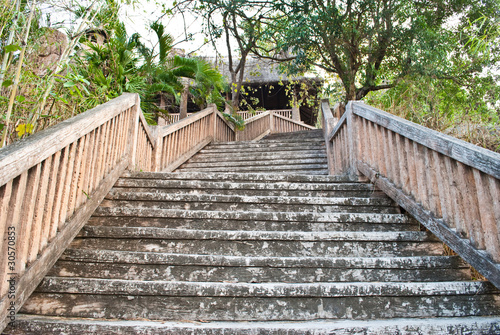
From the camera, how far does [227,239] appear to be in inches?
91.0

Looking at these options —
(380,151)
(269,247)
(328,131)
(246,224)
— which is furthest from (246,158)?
(269,247)

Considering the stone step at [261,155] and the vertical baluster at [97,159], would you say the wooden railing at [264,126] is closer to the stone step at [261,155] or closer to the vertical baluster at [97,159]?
the stone step at [261,155]

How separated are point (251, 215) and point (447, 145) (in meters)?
1.42

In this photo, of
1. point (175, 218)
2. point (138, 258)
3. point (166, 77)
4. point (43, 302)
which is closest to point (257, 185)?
point (175, 218)

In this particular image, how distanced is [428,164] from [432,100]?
4048 mm

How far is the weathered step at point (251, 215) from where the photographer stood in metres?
2.57

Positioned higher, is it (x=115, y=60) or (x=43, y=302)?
(x=115, y=60)

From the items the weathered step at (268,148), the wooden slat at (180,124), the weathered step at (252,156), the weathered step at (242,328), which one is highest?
the wooden slat at (180,124)

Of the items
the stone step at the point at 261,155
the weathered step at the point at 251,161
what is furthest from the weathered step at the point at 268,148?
the weathered step at the point at 251,161

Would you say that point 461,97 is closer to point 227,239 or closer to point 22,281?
point 227,239

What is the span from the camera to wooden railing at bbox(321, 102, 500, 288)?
5.63 ft

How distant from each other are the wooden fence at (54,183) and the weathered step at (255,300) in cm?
24

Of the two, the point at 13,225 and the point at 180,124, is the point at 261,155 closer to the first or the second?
the point at 180,124

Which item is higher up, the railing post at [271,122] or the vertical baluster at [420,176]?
the railing post at [271,122]
